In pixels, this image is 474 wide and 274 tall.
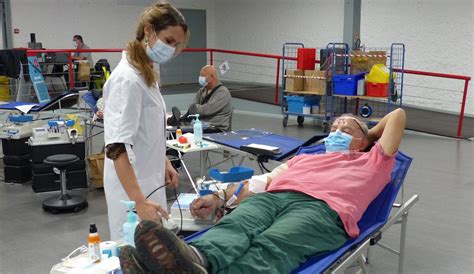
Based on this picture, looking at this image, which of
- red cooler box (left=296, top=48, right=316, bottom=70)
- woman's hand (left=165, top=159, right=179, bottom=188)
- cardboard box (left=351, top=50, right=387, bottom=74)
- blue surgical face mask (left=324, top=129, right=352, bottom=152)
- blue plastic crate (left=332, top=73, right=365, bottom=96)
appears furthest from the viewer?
red cooler box (left=296, top=48, right=316, bottom=70)

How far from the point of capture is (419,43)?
10203 mm

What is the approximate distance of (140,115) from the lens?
2.07m

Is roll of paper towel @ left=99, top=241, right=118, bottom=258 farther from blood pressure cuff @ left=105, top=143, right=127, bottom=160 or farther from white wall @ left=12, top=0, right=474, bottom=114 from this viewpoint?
white wall @ left=12, top=0, right=474, bottom=114

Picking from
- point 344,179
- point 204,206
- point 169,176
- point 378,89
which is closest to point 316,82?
point 378,89

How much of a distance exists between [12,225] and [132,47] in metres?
2.65

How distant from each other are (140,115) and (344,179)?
1.21 meters

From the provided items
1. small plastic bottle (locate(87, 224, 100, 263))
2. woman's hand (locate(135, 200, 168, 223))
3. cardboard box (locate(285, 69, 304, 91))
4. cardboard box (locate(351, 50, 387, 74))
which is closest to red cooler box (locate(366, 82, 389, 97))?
cardboard box (locate(351, 50, 387, 74))

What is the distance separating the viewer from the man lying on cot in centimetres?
169

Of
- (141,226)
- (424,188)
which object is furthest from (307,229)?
(424,188)

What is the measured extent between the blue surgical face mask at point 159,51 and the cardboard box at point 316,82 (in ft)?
19.9

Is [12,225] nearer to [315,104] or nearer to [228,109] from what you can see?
[228,109]

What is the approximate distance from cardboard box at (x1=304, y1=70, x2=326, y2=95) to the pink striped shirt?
16.7 ft

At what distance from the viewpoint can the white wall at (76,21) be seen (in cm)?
1097

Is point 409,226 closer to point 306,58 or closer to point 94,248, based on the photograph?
point 94,248
